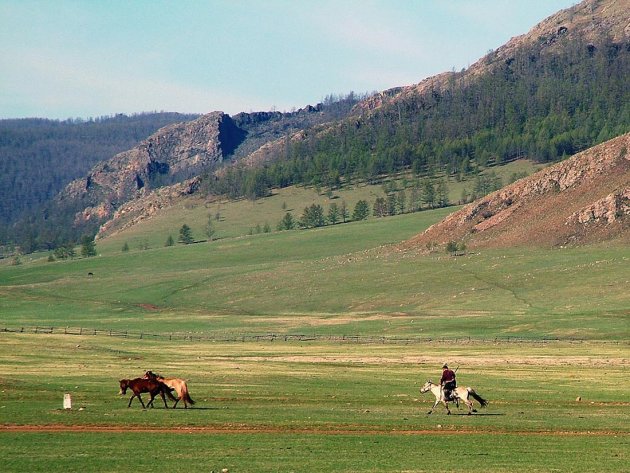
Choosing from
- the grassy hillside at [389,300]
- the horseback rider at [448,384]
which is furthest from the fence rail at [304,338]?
the horseback rider at [448,384]

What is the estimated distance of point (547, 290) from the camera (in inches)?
6132

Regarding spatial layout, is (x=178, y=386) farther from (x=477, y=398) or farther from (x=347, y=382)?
(x=347, y=382)

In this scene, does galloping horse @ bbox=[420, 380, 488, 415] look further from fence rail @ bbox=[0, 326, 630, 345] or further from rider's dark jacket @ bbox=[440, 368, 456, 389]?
fence rail @ bbox=[0, 326, 630, 345]

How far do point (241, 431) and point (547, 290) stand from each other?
409 feet

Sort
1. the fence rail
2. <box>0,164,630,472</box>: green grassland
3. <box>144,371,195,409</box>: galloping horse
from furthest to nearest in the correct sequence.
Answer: the fence rail < <box>144,371,195,409</box>: galloping horse < <box>0,164,630,472</box>: green grassland

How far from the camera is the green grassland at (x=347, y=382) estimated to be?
3234 cm

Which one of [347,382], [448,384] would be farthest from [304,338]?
[448,384]

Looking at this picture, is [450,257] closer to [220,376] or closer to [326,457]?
[220,376]

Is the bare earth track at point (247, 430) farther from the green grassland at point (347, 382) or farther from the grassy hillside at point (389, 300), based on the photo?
the grassy hillside at point (389, 300)

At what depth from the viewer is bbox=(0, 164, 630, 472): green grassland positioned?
3234 centimetres

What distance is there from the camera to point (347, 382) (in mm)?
57250

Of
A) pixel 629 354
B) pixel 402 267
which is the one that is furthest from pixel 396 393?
pixel 402 267

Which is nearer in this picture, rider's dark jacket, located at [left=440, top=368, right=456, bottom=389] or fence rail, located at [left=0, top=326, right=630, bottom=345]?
rider's dark jacket, located at [left=440, top=368, right=456, bottom=389]

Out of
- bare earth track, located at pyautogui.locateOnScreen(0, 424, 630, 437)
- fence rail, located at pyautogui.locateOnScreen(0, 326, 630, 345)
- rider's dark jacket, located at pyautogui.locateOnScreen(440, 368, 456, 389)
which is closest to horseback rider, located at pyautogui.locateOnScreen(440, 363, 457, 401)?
rider's dark jacket, located at pyautogui.locateOnScreen(440, 368, 456, 389)
